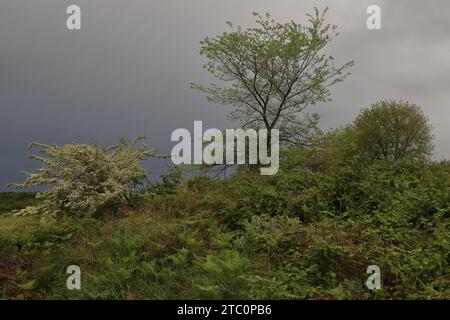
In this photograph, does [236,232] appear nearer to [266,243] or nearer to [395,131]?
[266,243]

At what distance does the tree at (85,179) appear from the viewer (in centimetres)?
1761

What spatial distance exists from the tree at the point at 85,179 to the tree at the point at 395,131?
2197cm

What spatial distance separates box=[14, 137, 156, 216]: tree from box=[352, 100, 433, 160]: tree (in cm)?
2197

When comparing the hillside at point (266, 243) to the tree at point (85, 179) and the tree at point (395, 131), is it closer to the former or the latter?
the tree at point (85, 179)

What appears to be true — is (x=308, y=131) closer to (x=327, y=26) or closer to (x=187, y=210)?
(x=327, y=26)

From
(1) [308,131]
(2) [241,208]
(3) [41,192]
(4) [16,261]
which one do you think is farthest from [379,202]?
(3) [41,192]

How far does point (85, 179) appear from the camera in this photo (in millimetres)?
18703

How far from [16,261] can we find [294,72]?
15.1 m

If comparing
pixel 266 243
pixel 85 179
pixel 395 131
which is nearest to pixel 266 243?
pixel 266 243

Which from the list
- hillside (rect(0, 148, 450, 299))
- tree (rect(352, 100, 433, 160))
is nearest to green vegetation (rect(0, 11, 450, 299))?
hillside (rect(0, 148, 450, 299))

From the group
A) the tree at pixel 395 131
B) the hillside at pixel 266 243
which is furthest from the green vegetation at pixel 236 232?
the tree at pixel 395 131

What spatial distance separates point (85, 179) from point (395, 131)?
26.3 meters

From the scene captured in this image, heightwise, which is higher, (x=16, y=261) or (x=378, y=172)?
(x=378, y=172)

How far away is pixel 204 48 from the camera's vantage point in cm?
2388
